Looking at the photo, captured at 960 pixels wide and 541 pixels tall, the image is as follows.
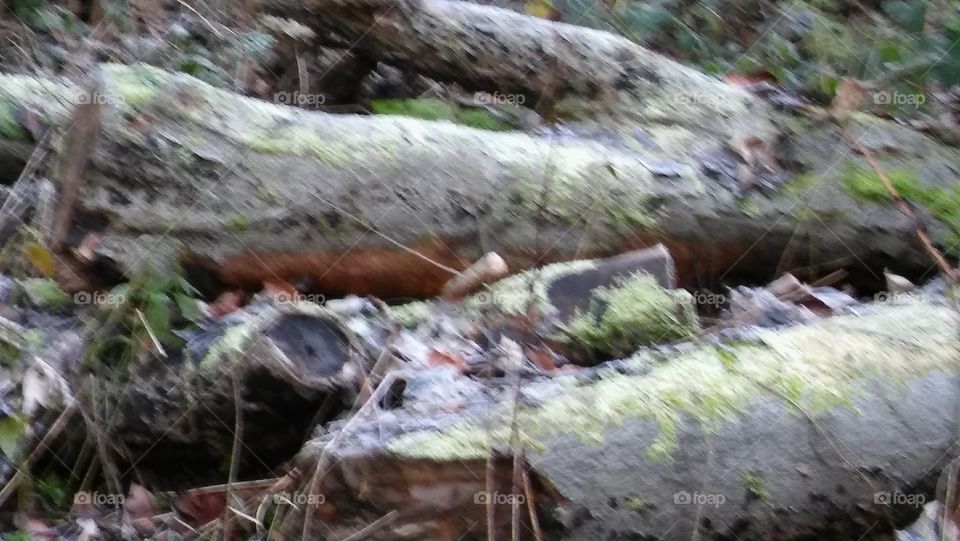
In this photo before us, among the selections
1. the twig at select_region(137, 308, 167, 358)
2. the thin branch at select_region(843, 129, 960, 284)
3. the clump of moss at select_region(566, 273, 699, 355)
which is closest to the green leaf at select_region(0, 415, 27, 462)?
the twig at select_region(137, 308, 167, 358)

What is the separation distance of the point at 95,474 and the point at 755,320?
235cm

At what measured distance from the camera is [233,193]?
3564 millimetres

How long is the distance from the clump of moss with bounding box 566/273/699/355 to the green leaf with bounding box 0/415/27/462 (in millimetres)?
1901

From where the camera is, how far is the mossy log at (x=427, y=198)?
3551mm

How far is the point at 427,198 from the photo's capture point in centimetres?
366

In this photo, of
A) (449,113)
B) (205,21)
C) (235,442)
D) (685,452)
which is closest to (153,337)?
(235,442)

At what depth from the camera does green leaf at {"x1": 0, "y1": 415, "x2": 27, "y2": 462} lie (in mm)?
3162

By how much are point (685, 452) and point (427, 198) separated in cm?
170

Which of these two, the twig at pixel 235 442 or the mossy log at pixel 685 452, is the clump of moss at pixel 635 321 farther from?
the twig at pixel 235 442

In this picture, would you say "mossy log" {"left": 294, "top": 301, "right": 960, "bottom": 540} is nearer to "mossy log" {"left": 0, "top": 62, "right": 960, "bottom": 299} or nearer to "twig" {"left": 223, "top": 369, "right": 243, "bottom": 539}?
"twig" {"left": 223, "top": 369, "right": 243, "bottom": 539}

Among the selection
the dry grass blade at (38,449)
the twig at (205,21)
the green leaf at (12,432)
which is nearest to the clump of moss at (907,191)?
the dry grass blade at (38,449)

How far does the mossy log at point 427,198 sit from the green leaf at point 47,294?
244 mm

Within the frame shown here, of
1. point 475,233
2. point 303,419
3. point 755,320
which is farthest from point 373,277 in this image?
point 755,320

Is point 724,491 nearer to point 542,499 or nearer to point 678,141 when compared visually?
point 542,499
